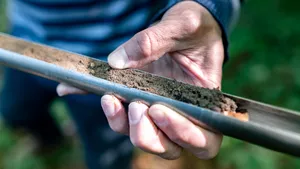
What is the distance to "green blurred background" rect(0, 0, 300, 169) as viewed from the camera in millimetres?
1629

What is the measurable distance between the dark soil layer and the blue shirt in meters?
0.26

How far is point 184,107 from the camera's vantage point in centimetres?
72

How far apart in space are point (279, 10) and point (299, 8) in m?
0.08

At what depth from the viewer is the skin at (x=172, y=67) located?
77 centimetres

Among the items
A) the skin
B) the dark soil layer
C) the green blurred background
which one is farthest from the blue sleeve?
the green blurred background

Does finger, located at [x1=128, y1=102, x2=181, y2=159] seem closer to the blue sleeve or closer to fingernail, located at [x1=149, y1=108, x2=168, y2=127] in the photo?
fingernail, located at [x1=149, y1=108, x2=168, y2=127]

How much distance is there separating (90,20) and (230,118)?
0.58 metres

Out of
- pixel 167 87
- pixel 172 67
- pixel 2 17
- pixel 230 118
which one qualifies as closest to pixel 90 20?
pixel 172 67

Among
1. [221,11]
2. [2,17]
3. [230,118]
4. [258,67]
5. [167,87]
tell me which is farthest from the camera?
[2,17]

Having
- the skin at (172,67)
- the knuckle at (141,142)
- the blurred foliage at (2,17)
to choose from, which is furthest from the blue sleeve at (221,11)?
the blurred foliage at (2,17)

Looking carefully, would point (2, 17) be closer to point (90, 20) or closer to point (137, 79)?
point (90, 20)

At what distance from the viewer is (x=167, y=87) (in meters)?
0.78

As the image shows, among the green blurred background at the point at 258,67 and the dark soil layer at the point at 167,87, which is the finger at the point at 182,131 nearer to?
the dark soil layer at the point at 167,87

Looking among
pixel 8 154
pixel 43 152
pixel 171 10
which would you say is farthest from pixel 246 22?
pixel 8 154
